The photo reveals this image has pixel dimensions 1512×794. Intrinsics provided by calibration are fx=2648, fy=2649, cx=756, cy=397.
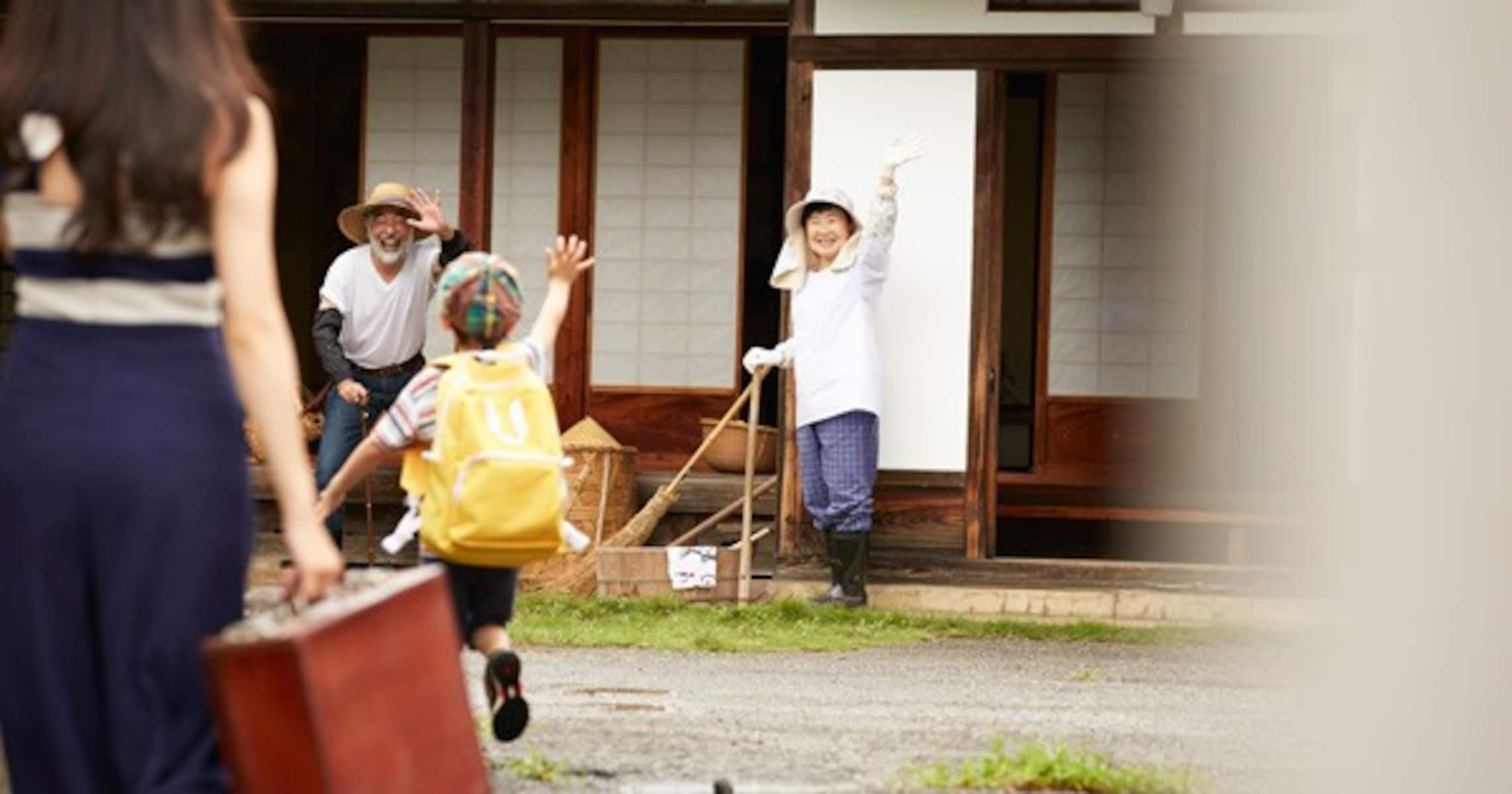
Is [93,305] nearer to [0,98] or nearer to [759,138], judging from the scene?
[0,98]

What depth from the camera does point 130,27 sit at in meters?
3.69

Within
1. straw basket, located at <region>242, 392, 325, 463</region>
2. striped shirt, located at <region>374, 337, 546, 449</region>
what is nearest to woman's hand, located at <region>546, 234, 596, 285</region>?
striped shirt, located at <region>374, 337, 546, 449</region>

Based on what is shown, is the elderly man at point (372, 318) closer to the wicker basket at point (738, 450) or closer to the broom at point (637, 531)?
the broom at point (637, 531)

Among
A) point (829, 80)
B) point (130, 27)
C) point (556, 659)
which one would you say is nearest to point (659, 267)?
point (829, 80)

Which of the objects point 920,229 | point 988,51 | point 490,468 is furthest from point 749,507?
point 490,468

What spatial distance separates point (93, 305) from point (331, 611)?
56cm

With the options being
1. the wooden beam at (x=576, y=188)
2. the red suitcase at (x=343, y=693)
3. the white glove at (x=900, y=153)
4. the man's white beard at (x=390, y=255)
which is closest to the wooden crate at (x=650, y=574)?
the man's white beard at (x=390, y=255)

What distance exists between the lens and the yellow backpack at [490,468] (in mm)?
5973

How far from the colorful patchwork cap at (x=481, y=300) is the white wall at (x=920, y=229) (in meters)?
5.46

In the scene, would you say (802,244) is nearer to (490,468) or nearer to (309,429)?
(309,429)

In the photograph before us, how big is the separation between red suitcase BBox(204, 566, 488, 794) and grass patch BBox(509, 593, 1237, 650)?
6.14 metres

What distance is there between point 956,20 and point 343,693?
8.46 m

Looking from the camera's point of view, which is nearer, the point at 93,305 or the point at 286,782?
the point at 286,782

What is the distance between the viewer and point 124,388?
361 cm
